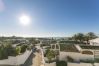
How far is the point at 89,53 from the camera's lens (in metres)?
25.8

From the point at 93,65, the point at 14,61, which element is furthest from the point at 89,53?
the point at 14,61

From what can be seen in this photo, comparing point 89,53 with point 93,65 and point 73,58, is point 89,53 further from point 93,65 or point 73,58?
point 93,65

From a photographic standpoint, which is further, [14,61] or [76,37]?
[76,37]

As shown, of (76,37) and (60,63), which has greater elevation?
(76,37)

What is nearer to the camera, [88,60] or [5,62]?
[5,62]

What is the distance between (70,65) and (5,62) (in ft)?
29.8

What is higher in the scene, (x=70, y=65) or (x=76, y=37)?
(x=76, y=37)

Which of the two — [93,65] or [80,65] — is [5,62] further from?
[93,65]

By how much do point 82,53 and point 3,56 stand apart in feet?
41.7

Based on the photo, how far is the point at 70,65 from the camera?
778 inches

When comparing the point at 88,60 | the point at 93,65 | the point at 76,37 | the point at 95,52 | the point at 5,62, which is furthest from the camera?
the point at 76,37

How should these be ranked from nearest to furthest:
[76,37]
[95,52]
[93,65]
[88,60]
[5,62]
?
[93,65] < [5,62] < [88,60] < [95,52] < [76,37]

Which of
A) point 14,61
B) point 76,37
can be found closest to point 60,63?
point 14,61

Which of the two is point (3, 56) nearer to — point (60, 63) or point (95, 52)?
point (60, 63)
